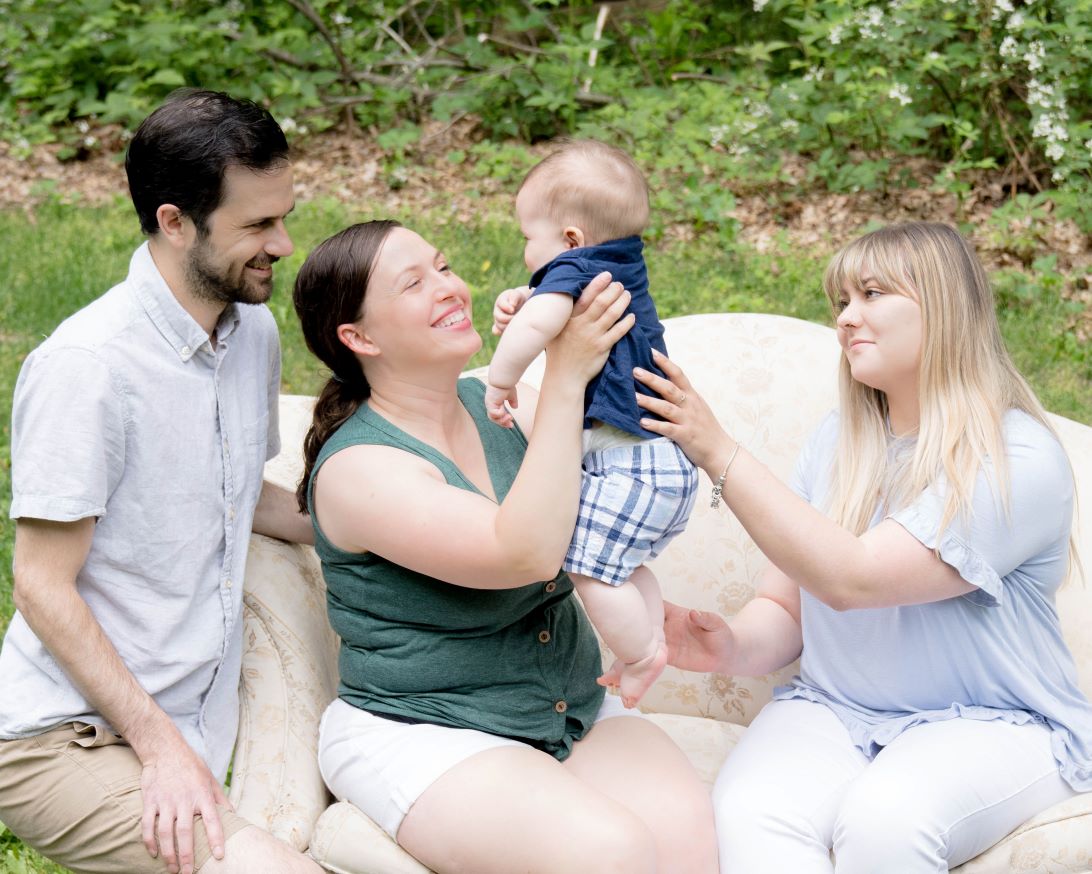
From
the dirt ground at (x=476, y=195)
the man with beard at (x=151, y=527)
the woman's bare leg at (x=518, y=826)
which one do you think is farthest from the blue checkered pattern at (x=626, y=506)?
the dirt ground at (x=476, y=195)

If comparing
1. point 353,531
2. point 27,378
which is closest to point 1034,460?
point 353,531

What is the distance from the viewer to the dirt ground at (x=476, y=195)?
6188 mm

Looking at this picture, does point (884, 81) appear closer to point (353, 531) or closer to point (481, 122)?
point (481, 122)

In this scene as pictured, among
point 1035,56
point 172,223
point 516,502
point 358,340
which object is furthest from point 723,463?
point 1035,56

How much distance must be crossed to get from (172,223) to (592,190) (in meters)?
0.81

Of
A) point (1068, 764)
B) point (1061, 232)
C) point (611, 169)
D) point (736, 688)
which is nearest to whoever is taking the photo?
point (611, 169)

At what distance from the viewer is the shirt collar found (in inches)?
95.4

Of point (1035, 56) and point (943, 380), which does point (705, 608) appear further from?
point (1035, 56)

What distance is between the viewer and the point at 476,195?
7.50 metres

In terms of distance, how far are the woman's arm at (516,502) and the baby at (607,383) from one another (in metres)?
0.05

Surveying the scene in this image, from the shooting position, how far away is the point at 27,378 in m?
2.30

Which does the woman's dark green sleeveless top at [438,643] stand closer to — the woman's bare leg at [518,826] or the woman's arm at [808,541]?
the woman's bare leg at [518,826]

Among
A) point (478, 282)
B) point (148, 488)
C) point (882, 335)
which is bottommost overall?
point (478, 282)

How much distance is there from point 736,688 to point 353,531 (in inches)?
45.0
